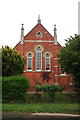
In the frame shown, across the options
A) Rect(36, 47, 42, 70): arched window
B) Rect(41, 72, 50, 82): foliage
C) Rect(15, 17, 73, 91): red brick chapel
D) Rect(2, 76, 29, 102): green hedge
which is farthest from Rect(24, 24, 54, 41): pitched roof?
Rect(2, 76, 29, 102): green hedge

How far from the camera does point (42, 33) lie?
36.5 m

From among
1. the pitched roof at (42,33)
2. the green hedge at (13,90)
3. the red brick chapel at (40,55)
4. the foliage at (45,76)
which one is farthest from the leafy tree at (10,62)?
the pitched roof at (42,33)

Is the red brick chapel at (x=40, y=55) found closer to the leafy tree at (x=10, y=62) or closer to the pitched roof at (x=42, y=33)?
the pitched roof at (x=42, y=33)

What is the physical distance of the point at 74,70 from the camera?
1655cm

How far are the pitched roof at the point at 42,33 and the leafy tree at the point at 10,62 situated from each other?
1172 cm

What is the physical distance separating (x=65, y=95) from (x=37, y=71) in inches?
777

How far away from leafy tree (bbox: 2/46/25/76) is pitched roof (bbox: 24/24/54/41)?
11715mm

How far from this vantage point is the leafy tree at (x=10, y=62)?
24219mm

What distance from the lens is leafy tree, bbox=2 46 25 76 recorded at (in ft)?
79.5

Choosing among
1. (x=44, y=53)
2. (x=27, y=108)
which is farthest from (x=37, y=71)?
(x=27, y=108)

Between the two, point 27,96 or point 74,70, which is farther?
point 74,70

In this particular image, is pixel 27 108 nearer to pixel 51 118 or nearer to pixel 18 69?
pixel 51 118

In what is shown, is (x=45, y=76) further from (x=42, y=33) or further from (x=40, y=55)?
Result: (x=42, y=33)

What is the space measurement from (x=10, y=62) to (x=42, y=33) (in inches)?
538
